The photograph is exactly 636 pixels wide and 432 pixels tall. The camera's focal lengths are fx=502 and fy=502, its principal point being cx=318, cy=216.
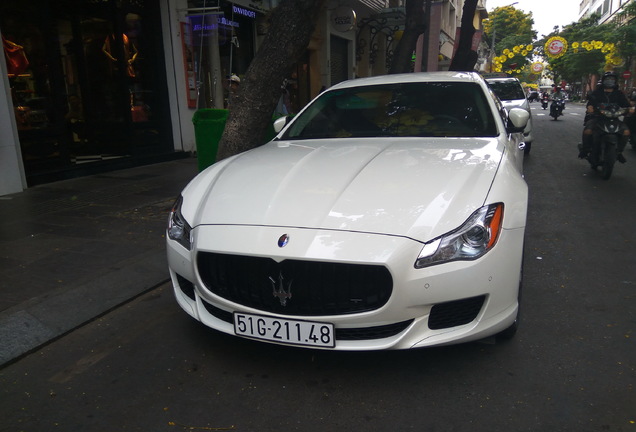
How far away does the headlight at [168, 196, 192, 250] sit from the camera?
9.39 ft

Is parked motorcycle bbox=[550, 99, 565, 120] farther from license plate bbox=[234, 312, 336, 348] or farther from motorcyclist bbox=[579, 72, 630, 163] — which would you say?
license plate bbox=[234, 312, 336, 348]

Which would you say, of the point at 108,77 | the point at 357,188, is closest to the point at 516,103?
the point at 108,77

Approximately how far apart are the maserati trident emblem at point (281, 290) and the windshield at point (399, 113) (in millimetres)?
1911

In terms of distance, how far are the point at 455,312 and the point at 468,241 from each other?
1.17 ft

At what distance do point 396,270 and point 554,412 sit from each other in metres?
0.99

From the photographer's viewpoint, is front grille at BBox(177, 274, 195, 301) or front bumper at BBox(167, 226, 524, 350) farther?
front grille at BBox(177, 274, 195, 301)

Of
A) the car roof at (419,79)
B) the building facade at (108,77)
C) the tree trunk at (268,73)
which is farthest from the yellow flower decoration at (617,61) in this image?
the car roof at (419,79)

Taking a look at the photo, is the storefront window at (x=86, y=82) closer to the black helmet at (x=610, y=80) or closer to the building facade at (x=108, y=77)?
the building facade at (x=108, y=77)

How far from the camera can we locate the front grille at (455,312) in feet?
8.05

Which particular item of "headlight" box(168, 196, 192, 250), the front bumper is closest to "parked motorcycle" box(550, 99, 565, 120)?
the front bumper

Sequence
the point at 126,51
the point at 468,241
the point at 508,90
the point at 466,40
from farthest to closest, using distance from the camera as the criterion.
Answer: the point at 466,40
the point at 508,90
the point at 126,51
the point at 468,241

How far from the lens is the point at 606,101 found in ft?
27.0

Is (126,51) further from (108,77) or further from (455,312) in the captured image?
(455,312)

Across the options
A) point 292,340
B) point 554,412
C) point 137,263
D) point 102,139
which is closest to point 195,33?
point 102,139
